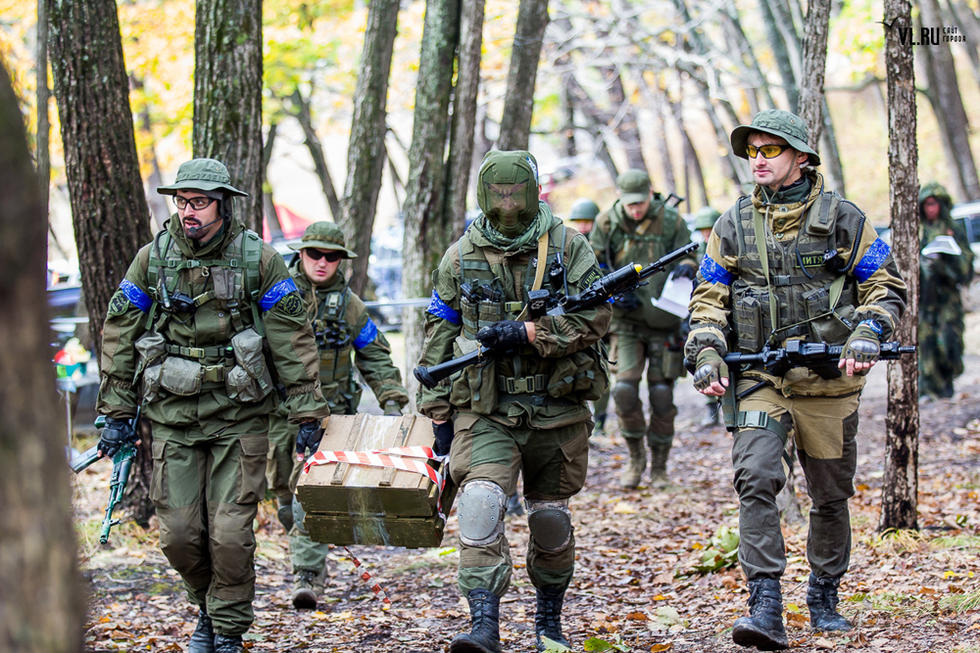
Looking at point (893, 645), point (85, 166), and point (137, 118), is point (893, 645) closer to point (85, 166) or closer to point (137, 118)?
point (85, 166)

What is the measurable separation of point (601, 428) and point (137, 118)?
50.5ft

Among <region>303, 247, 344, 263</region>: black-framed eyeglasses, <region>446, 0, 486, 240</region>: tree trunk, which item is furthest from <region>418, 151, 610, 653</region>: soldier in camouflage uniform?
<region>446, 0, 486, 240</region>: tree trunk

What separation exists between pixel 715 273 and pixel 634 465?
15.9ft

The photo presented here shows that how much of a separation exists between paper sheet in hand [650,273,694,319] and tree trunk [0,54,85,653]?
7297 mm

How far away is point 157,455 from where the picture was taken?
220 inches

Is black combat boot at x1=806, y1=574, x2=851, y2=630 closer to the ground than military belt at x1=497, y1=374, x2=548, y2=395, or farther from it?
closer to the ground

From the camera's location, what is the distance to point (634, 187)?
30.6 feet

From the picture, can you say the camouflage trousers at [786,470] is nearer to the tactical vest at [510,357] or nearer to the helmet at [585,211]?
the tactical vest at [510,357]

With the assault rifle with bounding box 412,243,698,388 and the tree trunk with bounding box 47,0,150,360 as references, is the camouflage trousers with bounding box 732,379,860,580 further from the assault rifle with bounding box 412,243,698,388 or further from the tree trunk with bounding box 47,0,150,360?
the tree trunk with bounding box 47,0,150,360

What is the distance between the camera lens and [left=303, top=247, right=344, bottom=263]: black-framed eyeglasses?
722 centimetres

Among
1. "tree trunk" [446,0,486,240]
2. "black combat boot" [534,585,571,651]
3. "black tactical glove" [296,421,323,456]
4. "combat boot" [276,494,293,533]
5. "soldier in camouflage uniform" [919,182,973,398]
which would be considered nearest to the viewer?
"black combat boot" [534,585,571,651]

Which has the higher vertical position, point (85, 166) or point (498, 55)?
point (498, 55)

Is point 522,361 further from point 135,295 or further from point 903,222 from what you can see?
point 903,222

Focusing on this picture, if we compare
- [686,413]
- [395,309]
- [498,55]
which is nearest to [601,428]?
[686,413]
